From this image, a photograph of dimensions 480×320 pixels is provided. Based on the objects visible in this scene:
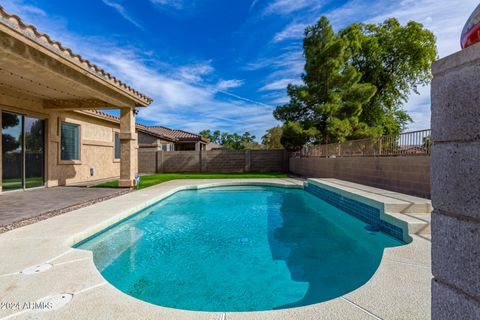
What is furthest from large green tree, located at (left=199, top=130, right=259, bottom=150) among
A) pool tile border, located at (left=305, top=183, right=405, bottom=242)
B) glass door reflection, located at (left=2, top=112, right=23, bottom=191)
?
glass door reflection, located at (left=2, top=112, right=23, bottom=191)

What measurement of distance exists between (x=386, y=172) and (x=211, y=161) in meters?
15.3

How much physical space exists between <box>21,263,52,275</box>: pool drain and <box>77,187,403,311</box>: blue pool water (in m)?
0.79

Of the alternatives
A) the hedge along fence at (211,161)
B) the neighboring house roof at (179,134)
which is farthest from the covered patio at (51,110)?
the neighboring house roof at (179,134)

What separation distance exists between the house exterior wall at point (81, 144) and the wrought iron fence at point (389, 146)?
12784mm

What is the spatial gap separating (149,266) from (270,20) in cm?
1664

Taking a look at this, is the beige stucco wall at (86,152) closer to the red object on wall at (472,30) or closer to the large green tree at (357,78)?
the large green tree at (357,78)

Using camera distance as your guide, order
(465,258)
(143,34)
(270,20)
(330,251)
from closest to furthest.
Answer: (465,258), (330,251), (270,20), (143,34)

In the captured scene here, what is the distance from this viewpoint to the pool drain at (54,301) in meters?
2.36

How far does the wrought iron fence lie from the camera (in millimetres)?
7516

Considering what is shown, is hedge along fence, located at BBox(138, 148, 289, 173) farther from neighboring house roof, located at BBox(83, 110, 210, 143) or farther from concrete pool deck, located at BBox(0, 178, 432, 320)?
concrete pool deck, located at BBox(0, 178, 432, 320)

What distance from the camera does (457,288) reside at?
43.7 inches

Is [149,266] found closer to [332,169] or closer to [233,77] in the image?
[332,169]

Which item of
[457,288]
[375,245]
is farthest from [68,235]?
[375,245]

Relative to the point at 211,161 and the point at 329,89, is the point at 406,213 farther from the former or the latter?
the point at 211,161
